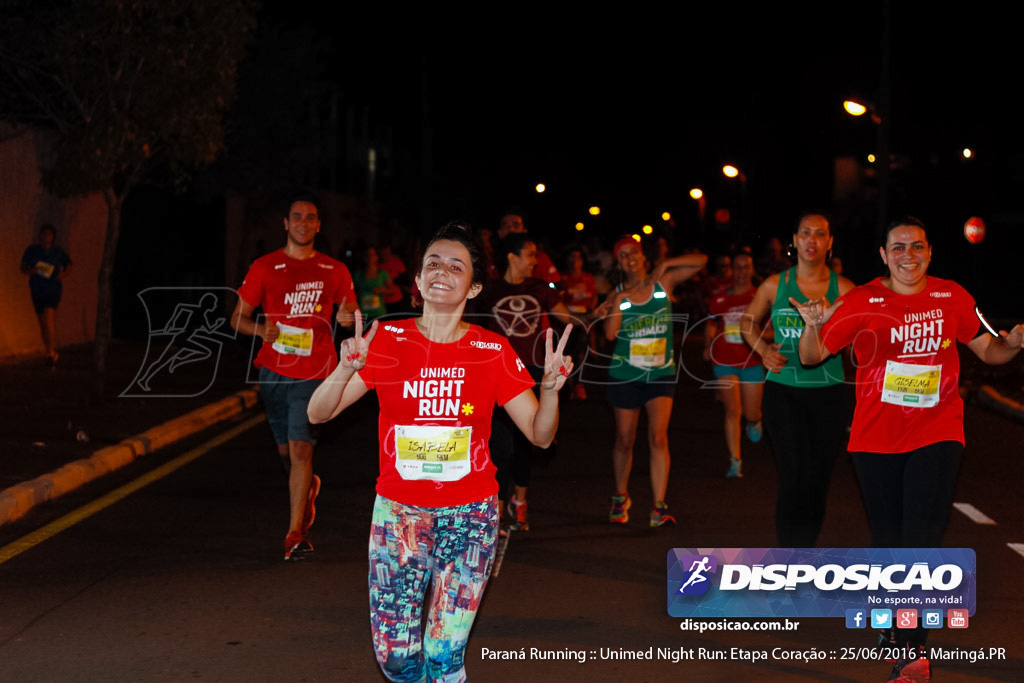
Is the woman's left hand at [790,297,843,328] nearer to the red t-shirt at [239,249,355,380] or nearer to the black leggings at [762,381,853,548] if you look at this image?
the black leggings at [762,381,853,548]

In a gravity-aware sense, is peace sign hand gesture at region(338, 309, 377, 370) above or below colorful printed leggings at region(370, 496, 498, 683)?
above

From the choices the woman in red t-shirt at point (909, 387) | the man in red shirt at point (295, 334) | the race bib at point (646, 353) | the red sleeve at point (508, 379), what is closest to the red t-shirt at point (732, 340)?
the race bib at point (646, 353)

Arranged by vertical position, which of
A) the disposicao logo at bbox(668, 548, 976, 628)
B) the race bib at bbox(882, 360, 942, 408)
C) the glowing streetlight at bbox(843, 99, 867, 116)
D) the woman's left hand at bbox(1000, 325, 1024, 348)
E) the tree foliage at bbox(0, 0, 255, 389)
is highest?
the glowing streetlight at bbox(843, 99, 867, 116)

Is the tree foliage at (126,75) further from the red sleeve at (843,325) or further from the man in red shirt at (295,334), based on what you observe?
the red sleeve at (843,325)

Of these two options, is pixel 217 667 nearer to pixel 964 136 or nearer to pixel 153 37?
pixel 153 37

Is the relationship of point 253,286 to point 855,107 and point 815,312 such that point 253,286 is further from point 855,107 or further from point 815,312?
point 855,107

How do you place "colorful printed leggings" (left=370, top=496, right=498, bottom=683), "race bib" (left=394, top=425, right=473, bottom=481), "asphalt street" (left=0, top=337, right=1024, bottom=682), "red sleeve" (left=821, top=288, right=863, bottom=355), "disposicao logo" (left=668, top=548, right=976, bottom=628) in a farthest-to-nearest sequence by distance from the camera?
"red sleeve" (left=821, top=288, right=863, bottom=355) < "asphalt street" (left=0, top=337, right=1024, bottom=682) < "disposicao logo" (left=668, top=548, right=976, bottom=628) < "race bib" (left=394, top=425, right=473, bottom=481) < "colorful printed leggings" (left=370, top=496, right=498, bottom=683)

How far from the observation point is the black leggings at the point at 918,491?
5539 mm

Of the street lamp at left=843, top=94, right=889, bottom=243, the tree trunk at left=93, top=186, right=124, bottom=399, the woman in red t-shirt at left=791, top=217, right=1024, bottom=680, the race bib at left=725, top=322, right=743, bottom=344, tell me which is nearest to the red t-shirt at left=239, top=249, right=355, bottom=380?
Answer: the woman in red t-shirt at left=791, top=217, right=1024, bottom=680

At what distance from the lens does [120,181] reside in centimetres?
1741

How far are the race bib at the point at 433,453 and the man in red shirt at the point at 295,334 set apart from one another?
357cm

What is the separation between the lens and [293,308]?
25.5ft

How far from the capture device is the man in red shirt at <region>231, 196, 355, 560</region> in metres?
7.73

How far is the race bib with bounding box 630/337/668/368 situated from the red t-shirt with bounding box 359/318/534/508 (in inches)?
181
